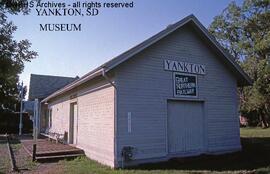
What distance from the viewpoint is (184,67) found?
1412 cm

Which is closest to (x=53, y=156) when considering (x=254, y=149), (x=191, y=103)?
(x=191, y=103)

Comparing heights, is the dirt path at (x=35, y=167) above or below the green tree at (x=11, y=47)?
below

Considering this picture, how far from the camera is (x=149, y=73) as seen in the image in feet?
42.9

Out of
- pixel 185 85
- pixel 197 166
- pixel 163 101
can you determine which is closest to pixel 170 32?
pixel 185 85

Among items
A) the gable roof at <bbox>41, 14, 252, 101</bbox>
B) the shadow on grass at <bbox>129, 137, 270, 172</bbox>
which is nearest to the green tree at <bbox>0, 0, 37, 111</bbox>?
the gable roof at <bbox>41, 14, 252, 101</bbox>

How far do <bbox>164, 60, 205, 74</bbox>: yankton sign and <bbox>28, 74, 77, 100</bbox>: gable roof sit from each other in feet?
58.9

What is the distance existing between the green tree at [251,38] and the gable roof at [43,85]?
56.4 ft

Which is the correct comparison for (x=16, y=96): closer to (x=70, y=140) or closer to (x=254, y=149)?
(x=70, y=140)

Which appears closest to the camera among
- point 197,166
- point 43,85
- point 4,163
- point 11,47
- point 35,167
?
point 11,47

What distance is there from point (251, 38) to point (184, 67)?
19.6 metres

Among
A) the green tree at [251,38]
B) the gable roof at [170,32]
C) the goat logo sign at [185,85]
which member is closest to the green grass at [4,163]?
the gable roof at [170,32]

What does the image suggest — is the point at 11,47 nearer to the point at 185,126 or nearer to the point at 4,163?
the point at 4,163

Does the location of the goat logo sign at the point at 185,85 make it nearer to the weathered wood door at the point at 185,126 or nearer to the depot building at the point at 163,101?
the depot building at the point at 163,101

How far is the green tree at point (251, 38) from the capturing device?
1148 inches
